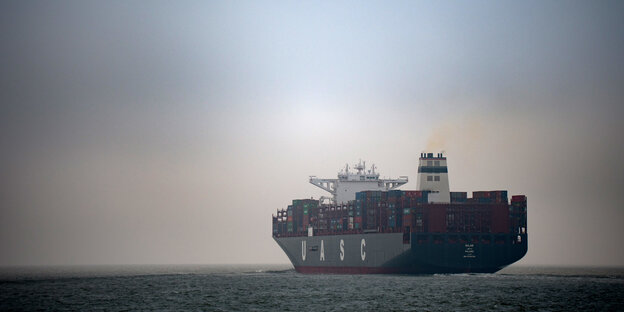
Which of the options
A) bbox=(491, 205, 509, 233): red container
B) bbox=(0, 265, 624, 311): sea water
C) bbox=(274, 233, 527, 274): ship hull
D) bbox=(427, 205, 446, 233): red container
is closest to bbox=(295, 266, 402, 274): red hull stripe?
bbox=(274, 233, 527, 274): ship hull

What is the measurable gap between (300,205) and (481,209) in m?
29.3

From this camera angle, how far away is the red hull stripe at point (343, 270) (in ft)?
258

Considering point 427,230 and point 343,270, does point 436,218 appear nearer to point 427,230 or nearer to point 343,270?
point 427,230

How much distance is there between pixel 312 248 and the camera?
93188 mm

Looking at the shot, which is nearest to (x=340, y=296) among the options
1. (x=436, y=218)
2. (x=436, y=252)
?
(x=436, y=252)

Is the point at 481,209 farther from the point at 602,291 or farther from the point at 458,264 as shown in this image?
the point at 602,291

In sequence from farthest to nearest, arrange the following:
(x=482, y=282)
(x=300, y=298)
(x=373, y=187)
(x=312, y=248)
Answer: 1. (x=373, y=187)
2. (x=312, y=248)
3. (x=482, y=282)
4. (x=300, y=298)

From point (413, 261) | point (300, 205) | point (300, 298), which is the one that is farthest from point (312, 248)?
point (300, 298)

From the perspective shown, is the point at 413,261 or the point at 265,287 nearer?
the point at 265,287

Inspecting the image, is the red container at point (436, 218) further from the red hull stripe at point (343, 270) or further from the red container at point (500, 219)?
the red hull stripe at point (343, 270)

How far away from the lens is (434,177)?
8275 centimetres

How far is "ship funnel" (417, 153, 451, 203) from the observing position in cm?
8175

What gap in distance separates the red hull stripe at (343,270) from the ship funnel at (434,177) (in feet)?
29.3

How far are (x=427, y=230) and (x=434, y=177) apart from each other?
10472 mm
